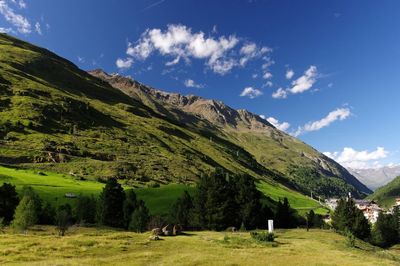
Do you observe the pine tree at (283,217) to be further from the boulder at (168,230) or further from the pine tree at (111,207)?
the boulder at (168,230)

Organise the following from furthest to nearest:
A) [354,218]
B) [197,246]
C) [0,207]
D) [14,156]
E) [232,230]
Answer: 1. [14,156]
2. [354,218]
3. [0,207]
4. [232,230]
5. [197,246]

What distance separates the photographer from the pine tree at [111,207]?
96562 mm

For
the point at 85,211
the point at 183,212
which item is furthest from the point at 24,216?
the point at 183,212

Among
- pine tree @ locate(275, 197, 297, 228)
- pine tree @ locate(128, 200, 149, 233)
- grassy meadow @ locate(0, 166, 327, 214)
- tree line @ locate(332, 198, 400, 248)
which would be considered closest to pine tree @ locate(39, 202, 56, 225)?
grassy meadow @ locate(0, 166, 327, 214)

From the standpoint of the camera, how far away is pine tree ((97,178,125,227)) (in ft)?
317

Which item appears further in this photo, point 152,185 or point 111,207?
point 152,185

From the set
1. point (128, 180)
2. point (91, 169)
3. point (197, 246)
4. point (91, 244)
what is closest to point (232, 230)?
point (197, 246)

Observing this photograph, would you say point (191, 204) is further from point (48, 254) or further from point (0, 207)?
point (48, 254)

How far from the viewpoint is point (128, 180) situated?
181 m

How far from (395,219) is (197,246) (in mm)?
165852

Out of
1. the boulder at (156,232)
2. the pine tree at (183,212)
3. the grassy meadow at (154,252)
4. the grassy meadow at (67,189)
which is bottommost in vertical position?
the grassy meadow at (154,252)

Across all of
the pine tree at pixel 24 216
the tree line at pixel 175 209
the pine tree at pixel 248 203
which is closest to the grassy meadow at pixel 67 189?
the tree line at pixel 175 209

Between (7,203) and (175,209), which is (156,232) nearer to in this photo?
(175,209)

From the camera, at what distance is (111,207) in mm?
97375
